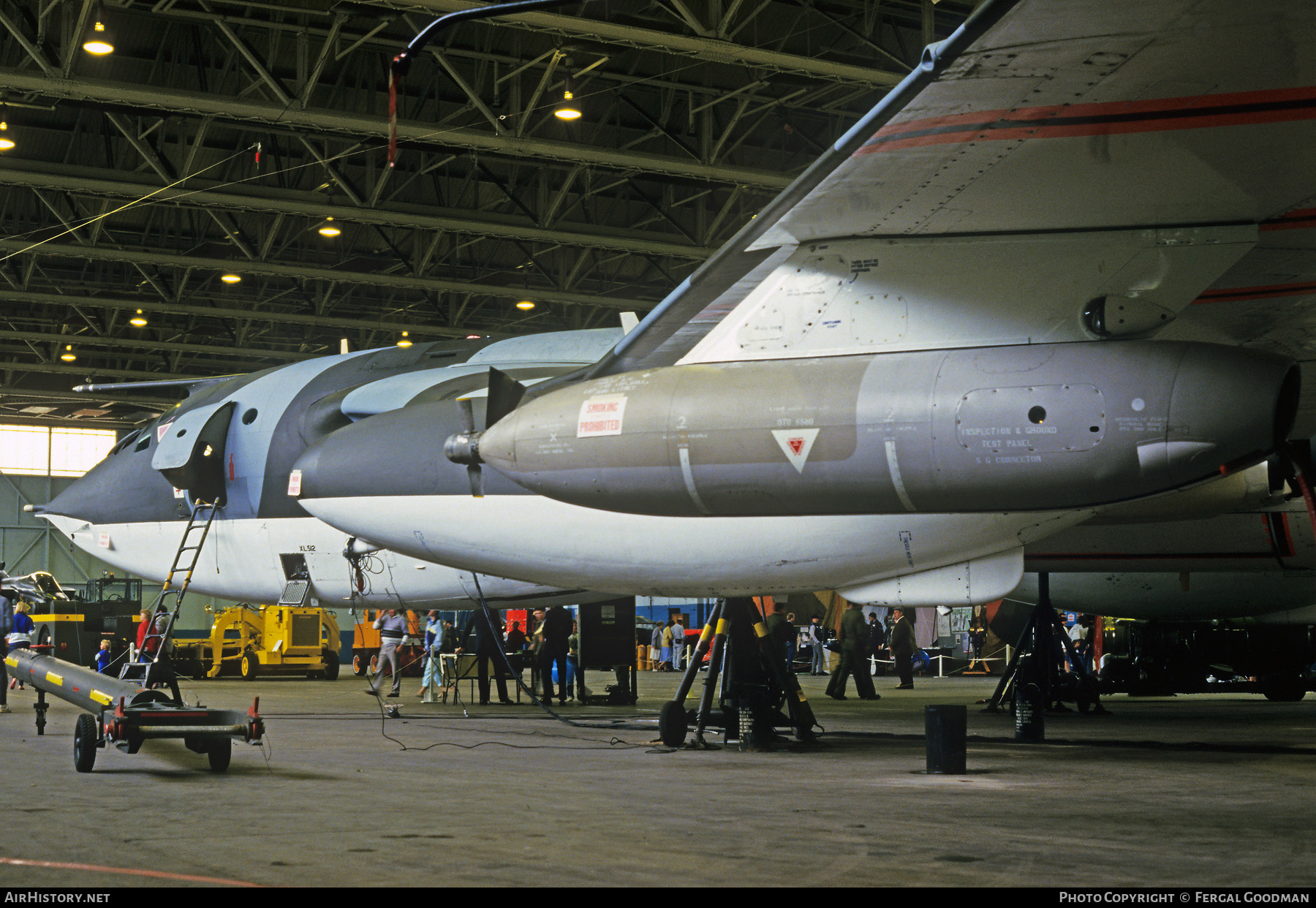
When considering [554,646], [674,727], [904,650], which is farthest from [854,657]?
[674,727]

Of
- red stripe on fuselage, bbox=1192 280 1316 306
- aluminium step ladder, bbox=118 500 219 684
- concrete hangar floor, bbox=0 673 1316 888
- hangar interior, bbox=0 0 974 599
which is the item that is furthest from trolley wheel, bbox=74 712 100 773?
hangar interior, bbox=0 0 974 599

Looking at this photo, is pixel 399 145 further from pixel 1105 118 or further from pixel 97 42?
pixel 1105 118

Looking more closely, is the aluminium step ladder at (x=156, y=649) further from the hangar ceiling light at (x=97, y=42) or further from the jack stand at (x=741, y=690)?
the hangar ceiling light at (x=97, y=42)

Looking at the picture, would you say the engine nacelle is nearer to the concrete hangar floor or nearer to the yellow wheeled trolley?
the concrete hangar floor

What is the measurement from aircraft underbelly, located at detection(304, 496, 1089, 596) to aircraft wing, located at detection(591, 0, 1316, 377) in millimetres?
2104

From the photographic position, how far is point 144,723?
336 inches

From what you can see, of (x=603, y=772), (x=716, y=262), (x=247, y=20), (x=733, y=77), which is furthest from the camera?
(x=733, y=77)

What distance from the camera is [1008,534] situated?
9188 millimetres

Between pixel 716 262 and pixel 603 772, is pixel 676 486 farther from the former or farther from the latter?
pixel 603 772

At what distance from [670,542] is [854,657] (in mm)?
10786

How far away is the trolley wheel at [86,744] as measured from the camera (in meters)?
8.80
